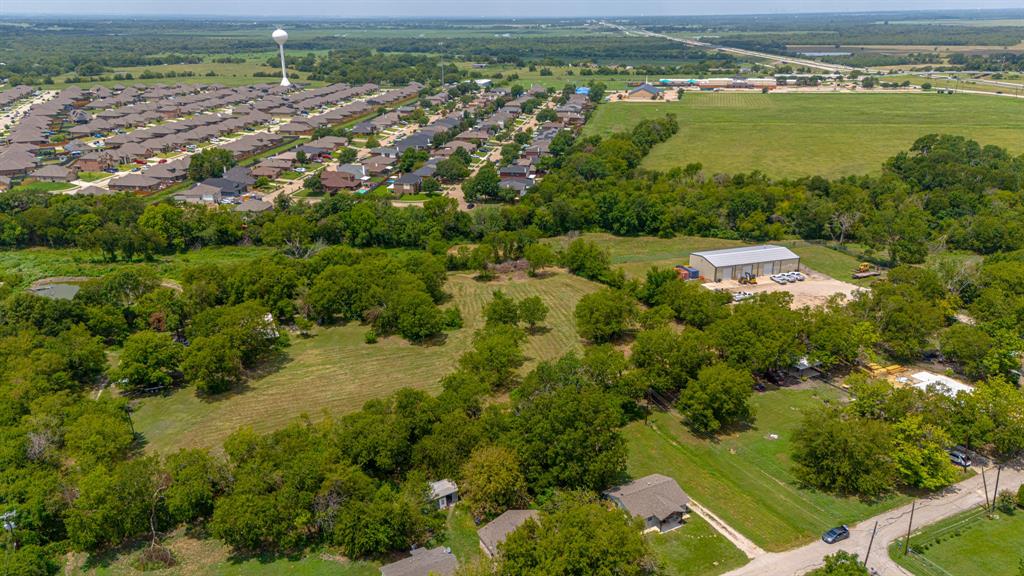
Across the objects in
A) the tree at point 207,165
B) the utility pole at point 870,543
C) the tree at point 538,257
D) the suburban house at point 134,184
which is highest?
the tree at point 207,165

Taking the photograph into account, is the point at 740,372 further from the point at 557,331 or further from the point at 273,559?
the point at 273,559

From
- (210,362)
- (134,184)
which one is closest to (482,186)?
(134,184)

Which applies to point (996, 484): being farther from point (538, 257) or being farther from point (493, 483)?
point (538, 257)

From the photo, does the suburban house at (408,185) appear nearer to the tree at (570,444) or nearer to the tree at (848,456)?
the tree at (570,444)

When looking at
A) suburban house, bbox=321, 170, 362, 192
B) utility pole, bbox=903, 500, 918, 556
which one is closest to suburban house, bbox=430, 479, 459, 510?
utility pole, bbox=903, 500, 918, 556

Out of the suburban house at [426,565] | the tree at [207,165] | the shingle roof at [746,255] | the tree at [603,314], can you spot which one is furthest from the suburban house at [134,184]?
the suburban house at [426,565]

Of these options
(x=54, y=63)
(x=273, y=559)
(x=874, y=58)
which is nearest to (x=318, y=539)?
(x=273, y=559)
